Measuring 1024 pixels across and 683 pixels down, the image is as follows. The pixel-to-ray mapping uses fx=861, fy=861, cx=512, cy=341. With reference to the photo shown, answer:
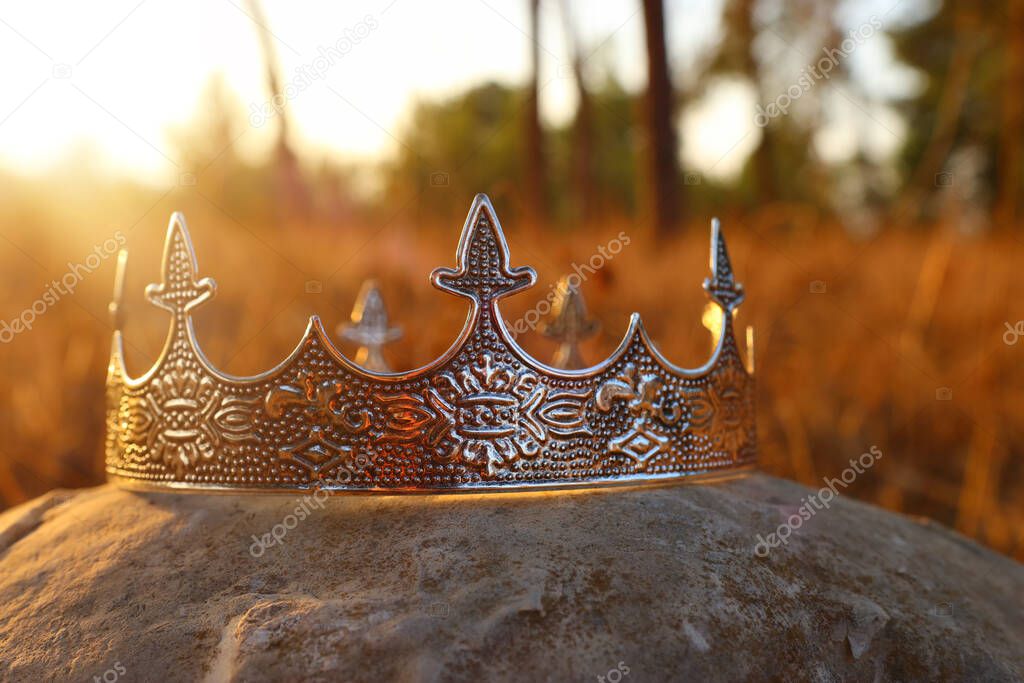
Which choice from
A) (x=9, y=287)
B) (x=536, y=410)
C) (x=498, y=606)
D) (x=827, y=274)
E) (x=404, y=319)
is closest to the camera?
(x=498, y=606)

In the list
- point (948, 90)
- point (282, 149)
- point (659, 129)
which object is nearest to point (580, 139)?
point (659, 129)

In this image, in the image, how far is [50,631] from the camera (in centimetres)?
128

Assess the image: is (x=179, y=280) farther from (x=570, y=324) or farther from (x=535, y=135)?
(x=535, y=135)

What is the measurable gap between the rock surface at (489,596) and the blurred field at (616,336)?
1.64m

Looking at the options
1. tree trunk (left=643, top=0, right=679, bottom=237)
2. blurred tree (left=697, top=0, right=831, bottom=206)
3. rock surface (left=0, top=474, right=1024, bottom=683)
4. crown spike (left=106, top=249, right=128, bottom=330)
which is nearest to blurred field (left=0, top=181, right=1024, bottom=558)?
tree trunk (left=643, top=0, right=679, bottom=237)

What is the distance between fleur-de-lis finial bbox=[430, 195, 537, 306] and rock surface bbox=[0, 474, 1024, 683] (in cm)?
39

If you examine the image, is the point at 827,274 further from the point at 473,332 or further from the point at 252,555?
the point at 252,555

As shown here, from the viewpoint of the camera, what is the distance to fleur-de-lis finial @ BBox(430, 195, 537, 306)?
161 cm

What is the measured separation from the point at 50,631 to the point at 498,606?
2.24 feet

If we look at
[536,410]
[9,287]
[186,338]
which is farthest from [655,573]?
[9,287]

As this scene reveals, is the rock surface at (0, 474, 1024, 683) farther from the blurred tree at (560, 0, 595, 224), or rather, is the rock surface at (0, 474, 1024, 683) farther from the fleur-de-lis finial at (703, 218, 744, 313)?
the blurred tree at (560, 0, 595, 224)

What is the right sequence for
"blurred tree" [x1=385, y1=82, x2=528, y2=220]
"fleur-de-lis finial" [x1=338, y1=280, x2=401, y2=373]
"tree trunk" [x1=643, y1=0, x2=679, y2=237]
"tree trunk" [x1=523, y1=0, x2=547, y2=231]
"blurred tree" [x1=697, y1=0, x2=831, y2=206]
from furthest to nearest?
"blurred tree" [x1=697, y1=0, x2=831, y2=206] → "tree trunk" [x1=643, y1=0, x2=679, y2=237] → "tree trunk" [x1=523, y1=0, x2=547, y2=231] → "blurred tree" [x1=385, y1=82, x2=528, y2=220] → "fleur-de-lis finial" [x1=338, y1=280, x2=401, y2=373]

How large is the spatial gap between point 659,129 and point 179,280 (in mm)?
3834

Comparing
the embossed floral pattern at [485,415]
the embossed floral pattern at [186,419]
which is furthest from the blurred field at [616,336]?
the embossed floral pattern at [485,415]
